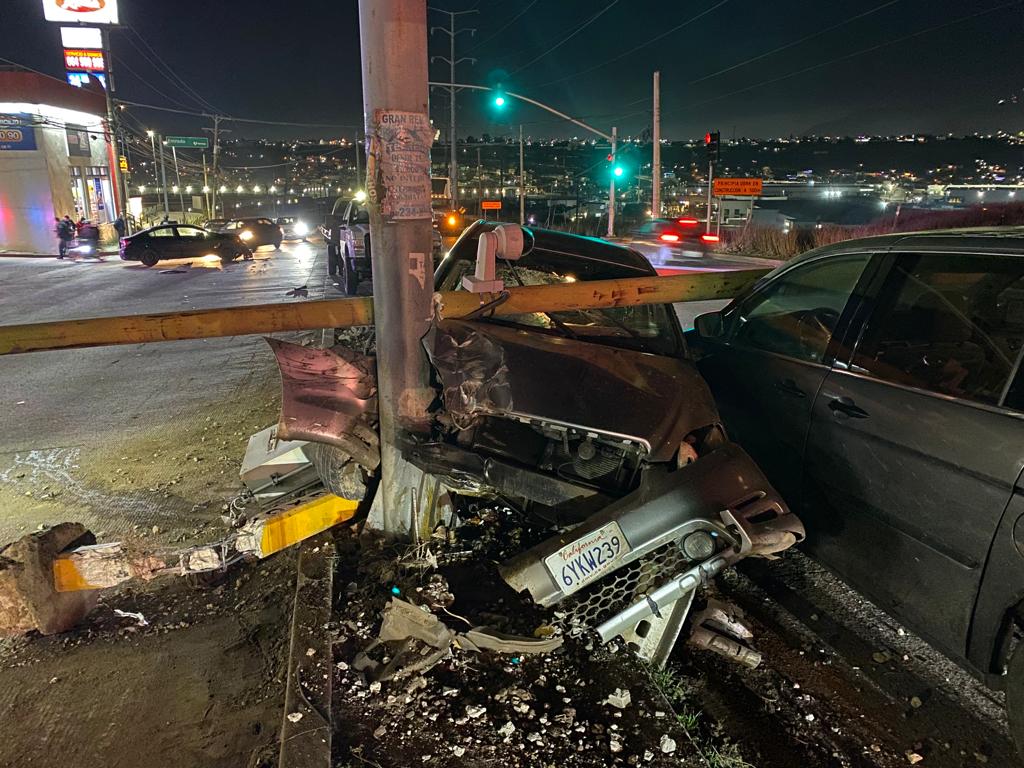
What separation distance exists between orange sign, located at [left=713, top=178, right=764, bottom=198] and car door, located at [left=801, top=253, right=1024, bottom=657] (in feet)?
98.0

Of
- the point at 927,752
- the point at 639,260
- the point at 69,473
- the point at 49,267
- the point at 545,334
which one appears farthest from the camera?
the point at 49,267

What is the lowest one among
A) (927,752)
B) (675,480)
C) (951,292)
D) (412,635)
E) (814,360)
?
(927,752)

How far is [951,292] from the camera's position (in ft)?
10.9

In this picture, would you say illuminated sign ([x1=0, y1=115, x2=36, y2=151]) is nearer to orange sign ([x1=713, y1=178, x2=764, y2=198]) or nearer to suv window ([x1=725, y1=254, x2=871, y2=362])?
orange sign ([x1=713, y1=178, x2=764, y2=198])

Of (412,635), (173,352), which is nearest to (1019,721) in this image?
(412,635)

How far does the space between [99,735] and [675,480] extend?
252 cm

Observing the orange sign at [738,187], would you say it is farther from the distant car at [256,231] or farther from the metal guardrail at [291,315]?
the metal guardrail at [291,315]

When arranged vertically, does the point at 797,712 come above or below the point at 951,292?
below

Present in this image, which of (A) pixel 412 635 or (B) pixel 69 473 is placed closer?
(A) pixel 412 635

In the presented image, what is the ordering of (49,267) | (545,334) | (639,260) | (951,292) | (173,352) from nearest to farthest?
(951,292)
(545,334)
(639,260)
(173,352)
(49,267)

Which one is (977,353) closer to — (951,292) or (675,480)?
(951,292)

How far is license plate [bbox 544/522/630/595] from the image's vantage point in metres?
2.91

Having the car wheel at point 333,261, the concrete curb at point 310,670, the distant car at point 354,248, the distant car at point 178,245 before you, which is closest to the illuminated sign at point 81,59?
the distant car at point 178,245

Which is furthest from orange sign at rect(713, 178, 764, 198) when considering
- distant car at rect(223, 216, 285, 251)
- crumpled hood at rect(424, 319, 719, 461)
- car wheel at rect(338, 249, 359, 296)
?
crumpled hood at rect(424, 319, 719, 461)
